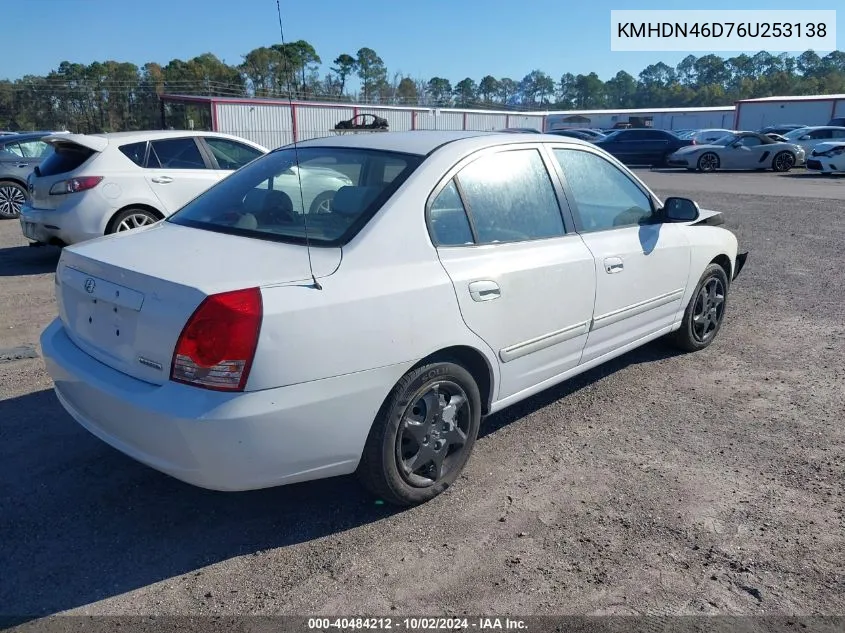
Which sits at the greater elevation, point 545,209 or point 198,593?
point 545,209

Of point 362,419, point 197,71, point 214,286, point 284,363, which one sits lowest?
point 362,419

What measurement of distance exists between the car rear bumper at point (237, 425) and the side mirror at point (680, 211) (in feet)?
8.63

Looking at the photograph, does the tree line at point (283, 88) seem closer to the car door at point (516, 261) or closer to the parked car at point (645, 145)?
the car door at point (516, 261)

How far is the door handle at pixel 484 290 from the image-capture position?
132 inches

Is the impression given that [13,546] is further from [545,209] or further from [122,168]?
[122,168]

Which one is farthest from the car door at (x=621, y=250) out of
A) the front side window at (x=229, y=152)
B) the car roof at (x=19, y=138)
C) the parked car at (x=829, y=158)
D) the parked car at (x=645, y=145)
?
the parked car at (x=645, y=145)

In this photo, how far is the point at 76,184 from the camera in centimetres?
777

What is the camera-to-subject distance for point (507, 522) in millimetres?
3238

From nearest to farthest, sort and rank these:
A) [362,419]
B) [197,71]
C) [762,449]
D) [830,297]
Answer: [362,419] < [762,449] < [830,297] < [197,71]

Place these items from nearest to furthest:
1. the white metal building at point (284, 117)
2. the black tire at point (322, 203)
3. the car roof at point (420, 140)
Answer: the black tire at point (322, 203), the car roof at point (420, 140), the white metal building at point (284, 117)

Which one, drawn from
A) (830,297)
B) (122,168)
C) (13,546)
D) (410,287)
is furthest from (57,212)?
(830,297)

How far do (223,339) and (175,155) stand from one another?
658 centimetres

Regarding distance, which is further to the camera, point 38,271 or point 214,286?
point 38,271

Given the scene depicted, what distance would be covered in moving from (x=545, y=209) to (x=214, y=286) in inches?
79.9
